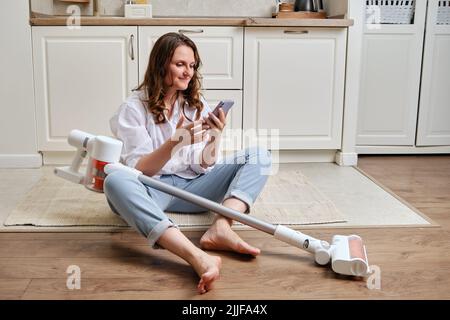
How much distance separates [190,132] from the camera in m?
1.67

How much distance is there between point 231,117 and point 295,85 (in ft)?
1.23

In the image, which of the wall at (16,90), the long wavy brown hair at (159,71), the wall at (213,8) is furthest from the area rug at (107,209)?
the wall at (213,8)

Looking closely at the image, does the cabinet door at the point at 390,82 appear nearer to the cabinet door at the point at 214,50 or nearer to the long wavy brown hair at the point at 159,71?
the cabinet door at the point at 214,50

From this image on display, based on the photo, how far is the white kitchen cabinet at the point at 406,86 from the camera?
321cm

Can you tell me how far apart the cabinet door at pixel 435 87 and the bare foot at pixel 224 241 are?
2008 mm

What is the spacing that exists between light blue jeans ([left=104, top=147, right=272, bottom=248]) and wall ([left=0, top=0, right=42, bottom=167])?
48.7 inches

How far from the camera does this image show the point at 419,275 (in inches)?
61.6

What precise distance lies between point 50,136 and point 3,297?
1.67 m

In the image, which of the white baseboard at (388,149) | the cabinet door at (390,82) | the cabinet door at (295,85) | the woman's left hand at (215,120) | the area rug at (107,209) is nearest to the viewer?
the woman's left hand at (215,120)

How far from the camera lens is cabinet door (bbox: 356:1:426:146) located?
10.5 ft

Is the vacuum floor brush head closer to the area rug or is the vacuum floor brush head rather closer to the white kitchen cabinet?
the area rug

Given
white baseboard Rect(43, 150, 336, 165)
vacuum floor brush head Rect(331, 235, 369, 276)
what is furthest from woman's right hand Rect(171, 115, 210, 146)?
white baseboard Rect(43, 150, 336, 165)
